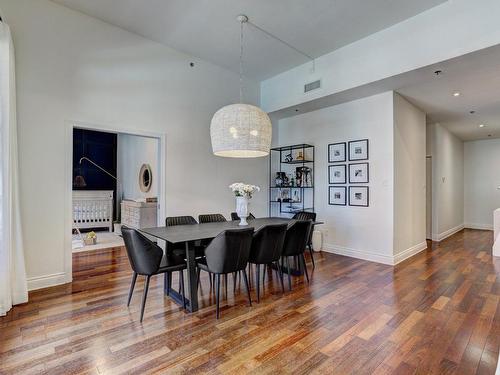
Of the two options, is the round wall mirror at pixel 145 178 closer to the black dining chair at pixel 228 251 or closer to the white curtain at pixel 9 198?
the white curtain at pixel 9 198

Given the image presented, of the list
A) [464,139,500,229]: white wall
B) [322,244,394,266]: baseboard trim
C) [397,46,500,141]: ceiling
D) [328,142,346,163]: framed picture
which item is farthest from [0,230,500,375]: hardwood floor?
[464,139,500,229]: white wall

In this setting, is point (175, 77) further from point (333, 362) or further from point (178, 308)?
point (333, 362)

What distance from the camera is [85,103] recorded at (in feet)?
12.4

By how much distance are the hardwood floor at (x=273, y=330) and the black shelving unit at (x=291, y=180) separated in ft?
7.72

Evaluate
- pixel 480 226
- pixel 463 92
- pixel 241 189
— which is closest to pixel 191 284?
pixel 241 189

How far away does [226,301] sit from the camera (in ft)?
10.0

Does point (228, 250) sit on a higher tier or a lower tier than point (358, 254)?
higher

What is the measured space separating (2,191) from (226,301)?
252 centimetres

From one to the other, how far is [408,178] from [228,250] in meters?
3.94

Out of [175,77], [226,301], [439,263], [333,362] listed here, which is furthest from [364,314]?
[175,77]

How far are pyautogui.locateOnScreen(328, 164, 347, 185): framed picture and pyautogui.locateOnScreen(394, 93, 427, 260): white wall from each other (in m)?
0.87

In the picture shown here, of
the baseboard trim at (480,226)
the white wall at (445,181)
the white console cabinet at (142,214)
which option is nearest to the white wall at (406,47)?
the white wall at (445,181)

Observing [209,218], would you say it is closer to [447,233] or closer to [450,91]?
[450,91]

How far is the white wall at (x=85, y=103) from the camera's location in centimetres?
335
